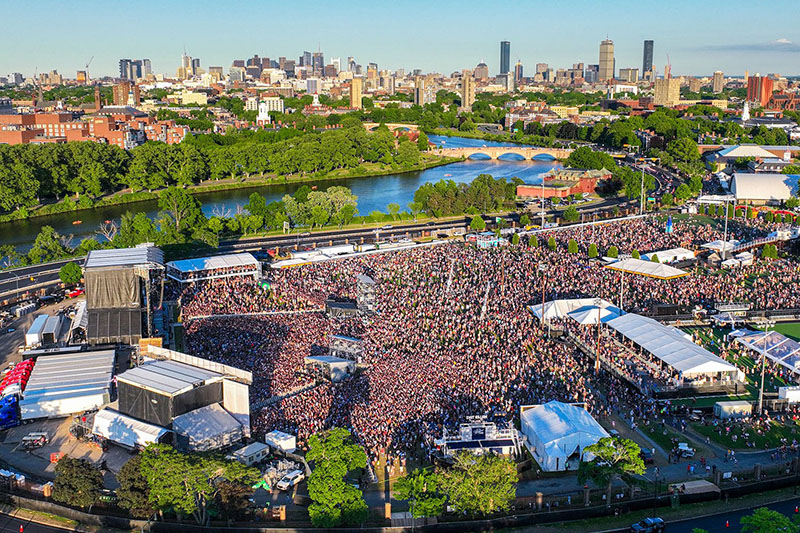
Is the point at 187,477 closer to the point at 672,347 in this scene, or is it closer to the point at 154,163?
the point at 672,347

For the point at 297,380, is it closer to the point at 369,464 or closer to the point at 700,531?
the point at 369,464

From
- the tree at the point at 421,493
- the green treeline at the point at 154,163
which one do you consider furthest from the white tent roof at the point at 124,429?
the green treeline at the point at 154,163

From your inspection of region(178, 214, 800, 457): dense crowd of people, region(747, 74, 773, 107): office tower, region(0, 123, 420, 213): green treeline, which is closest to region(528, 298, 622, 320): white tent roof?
region(178, 214, 800, 457): dense crowd of people

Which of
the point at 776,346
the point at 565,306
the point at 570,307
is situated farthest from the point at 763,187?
the point at 776,346

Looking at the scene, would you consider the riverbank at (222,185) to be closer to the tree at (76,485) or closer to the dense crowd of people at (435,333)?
the dense crowd of people at (435,333)

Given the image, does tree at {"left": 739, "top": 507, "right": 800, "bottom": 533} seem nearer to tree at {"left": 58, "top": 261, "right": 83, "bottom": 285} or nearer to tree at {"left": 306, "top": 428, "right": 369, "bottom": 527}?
tree at {"left": 306, "top": 428, "right": 369, "bottom": 527}

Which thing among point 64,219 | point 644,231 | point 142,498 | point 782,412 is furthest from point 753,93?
point 142,498
